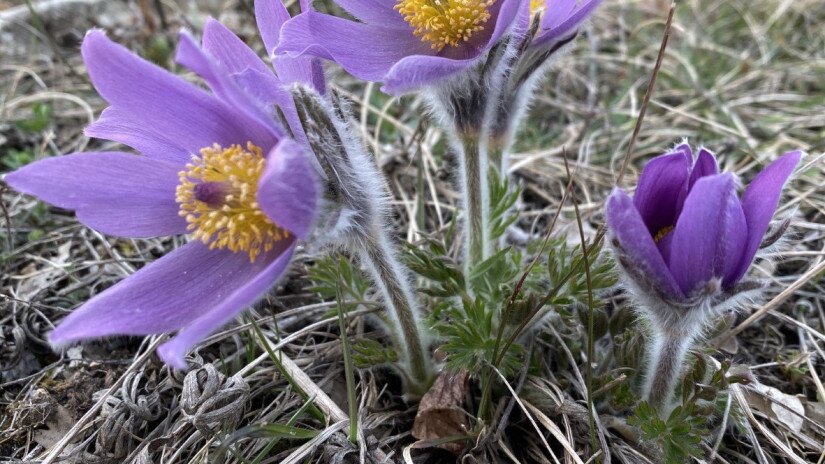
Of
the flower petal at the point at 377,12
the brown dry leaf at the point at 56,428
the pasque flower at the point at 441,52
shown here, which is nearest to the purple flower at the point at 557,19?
the pasque flower at the point at 441,52

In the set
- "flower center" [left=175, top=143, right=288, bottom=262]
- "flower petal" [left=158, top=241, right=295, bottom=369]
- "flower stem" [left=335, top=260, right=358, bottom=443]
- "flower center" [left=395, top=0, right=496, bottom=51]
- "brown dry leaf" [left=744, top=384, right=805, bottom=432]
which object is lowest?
"brown dry leaf" [left=744, top=384, right=805, bottom=432]

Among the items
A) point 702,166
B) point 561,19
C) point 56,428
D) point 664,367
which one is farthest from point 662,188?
point 56,428

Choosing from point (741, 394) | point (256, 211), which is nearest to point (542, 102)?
point (741, 394)

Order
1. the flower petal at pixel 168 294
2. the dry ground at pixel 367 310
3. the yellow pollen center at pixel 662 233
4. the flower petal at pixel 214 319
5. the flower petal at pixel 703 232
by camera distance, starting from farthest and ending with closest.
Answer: the dry ground at pixel 367 310, the yellow pollen center at pixel 662 233, the flower petal at pixel 168 294, the flower petal at pixel 703 232, the flower petal at pixel 214 319

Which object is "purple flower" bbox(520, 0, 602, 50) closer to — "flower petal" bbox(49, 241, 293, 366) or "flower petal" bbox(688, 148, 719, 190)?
"flower petal" bbox(688, 148, 719, 190)

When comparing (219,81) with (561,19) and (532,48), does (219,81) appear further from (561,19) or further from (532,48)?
(561,19)

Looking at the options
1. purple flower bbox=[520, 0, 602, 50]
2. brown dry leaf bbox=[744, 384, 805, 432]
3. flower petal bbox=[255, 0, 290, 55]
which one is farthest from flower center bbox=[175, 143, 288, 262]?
brown dry leaf bbox=[744, 384, 805, 432]

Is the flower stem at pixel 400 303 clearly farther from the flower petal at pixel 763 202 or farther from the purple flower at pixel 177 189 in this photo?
the flower petal at pixel 763 202

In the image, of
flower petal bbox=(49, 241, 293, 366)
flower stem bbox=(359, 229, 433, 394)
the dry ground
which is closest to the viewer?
flower petal bbox=(49, 241, 293, 366)
